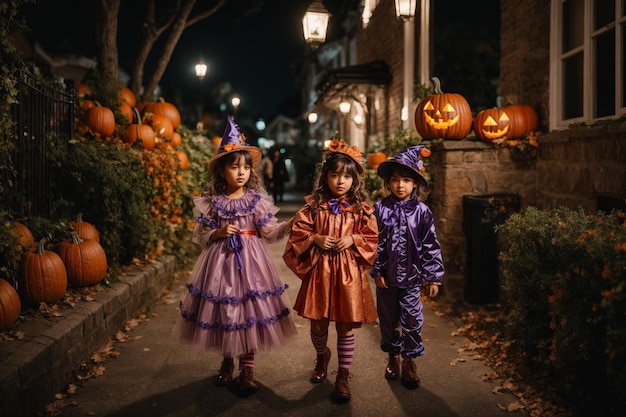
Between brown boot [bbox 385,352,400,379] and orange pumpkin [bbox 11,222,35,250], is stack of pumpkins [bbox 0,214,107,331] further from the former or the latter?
brown boot [bbox 385,352,400,379]

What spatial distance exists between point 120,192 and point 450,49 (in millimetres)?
10707

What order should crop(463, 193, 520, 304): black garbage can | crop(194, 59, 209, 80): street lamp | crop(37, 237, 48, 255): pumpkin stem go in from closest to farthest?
1. crop(37, 237, 48, 255): pumpkin stem
2. crop(463, 193, 520, 304): black garbage can
3. crop(194, 59, 209, 80): street lamp

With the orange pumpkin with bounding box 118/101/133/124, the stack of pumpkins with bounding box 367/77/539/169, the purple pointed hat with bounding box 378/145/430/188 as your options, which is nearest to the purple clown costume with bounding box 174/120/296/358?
the purple pointed hat with bounding box 378/145/430/188


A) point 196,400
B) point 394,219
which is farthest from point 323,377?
point 394,219

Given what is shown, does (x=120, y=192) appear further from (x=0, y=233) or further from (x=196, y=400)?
(x=196, y=400)

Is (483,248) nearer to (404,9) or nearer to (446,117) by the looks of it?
(446,117)

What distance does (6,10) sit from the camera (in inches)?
187

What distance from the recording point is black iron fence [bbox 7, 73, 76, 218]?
5801 millimetres

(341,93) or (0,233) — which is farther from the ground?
(341,93)

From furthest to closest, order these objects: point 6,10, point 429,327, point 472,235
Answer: point 472,235 < point 429,327 < point 6,10

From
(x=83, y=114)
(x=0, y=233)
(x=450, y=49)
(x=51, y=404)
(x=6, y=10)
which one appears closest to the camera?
(x=51, y=404)

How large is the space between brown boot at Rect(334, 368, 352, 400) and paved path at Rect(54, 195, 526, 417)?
2.2 inches

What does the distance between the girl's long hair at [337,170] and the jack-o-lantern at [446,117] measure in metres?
2.86

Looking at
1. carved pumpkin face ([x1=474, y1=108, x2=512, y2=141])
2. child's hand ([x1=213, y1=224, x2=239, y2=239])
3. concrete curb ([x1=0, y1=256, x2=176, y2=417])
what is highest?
carved pumpkin face ([x1=474, y1=108, x2=512, y2=141])
